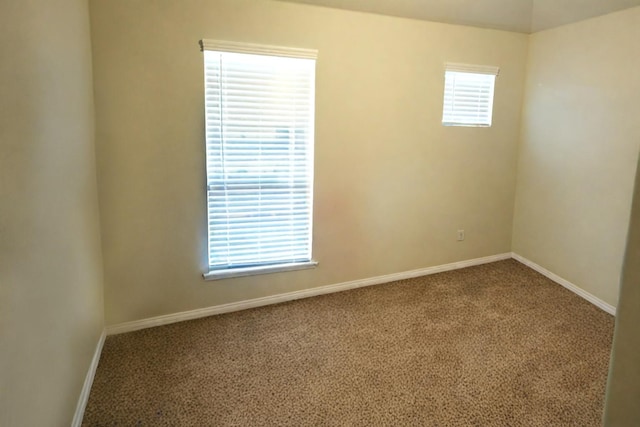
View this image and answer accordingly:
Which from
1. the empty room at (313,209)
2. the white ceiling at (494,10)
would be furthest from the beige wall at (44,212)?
the white ceiling at (494,10)

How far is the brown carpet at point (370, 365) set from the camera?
2074 millimetres

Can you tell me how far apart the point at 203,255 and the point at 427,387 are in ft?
6.10

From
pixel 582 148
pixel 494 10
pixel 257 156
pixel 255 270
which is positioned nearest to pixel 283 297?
pixel 255 270

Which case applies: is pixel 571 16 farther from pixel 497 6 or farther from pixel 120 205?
pixel 120 205

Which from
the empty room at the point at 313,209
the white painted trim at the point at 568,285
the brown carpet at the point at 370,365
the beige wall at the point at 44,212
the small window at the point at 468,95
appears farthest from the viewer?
the small window at the point at 468,95

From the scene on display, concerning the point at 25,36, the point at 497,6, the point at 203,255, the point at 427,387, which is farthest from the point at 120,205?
the point at 497,6

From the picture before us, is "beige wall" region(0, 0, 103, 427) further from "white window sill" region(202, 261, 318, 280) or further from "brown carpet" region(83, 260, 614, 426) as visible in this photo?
"white window sill" region(202, 261, 318, 280)

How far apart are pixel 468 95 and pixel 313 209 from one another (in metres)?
1.98

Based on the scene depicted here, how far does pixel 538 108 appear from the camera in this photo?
12.7 feet

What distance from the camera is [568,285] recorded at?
3680 mm

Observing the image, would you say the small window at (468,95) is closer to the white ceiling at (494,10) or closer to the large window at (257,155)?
the white ceiling at (494,10)

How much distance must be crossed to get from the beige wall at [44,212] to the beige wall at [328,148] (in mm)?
328

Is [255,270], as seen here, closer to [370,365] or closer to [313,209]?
[313,209]

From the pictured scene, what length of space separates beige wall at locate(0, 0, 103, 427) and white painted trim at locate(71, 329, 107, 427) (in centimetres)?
6
